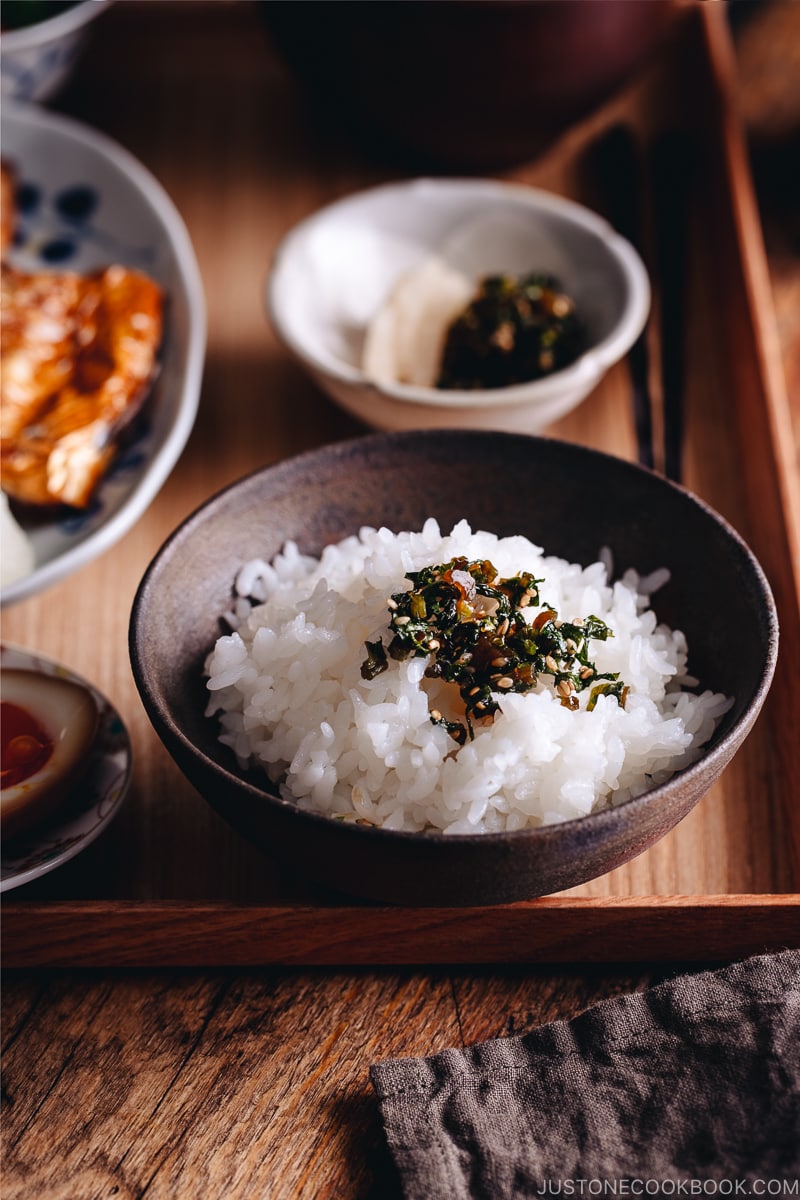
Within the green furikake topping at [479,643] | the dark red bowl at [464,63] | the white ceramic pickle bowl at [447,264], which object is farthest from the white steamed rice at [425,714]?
the dark red bowl at [464,63]

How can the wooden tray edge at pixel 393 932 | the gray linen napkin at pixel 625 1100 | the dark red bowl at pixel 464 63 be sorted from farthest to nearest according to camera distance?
the dark red bowl at pixel 464 63 → the wooden tray edge at pixel 393 932 → the gray linen napkin at pixel 625 1100

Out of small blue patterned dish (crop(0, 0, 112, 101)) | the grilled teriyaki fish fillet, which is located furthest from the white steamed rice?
small blue patterned dish (crop(0, 0, 112, 101))

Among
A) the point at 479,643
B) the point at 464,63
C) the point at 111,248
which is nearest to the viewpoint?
the point at 479,643

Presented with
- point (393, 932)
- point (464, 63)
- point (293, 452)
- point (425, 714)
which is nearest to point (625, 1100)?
point (393, 932)

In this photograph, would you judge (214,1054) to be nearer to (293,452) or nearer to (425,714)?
(425,714)

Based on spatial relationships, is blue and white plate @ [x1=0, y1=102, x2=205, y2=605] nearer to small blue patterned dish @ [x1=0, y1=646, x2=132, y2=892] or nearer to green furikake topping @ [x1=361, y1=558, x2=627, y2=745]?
small blue patterned dish @ [x1=0, y1=646, x2=132, y2=892]

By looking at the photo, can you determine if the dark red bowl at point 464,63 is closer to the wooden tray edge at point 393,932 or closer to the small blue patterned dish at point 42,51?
the small blue patterned dish at point 42,51
